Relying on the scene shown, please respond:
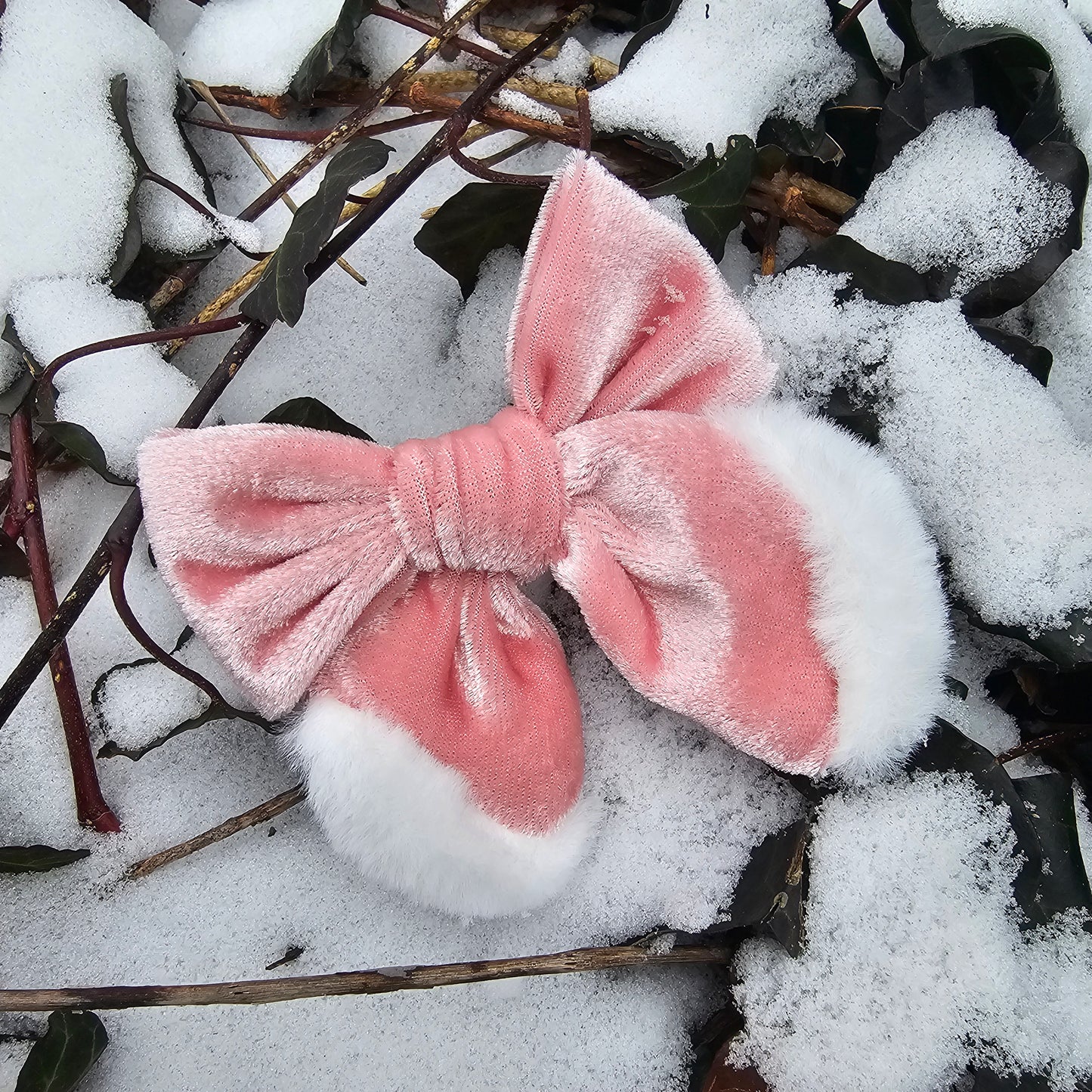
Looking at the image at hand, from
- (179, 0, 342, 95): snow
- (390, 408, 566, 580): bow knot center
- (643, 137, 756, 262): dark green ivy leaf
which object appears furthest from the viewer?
(179, 0, 342, 95): snow

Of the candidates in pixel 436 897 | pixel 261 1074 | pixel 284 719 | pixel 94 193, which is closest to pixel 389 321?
pixel 94 193

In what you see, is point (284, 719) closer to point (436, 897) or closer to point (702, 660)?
point (436, 897)

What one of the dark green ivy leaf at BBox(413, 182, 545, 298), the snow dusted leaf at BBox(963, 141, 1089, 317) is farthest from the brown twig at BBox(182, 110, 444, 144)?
the snow dusted leaf at BBox(963, 141, 1089, 317)

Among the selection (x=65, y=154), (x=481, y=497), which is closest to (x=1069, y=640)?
(x=481, y=497)

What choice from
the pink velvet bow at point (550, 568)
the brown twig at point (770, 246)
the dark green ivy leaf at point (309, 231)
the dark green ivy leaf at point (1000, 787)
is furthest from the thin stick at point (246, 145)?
the dark green ivy leaf at point (1000, 787)

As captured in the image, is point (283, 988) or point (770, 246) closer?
point (283, 988)

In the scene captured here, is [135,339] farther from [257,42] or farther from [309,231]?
[257,42]

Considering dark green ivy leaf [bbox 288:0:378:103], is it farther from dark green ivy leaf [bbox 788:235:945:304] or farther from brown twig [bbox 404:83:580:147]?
dark green ivy leaf [bbox 788:235:945:304]

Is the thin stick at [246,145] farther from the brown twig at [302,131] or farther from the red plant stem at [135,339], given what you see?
the red plant stem at [135,339]
